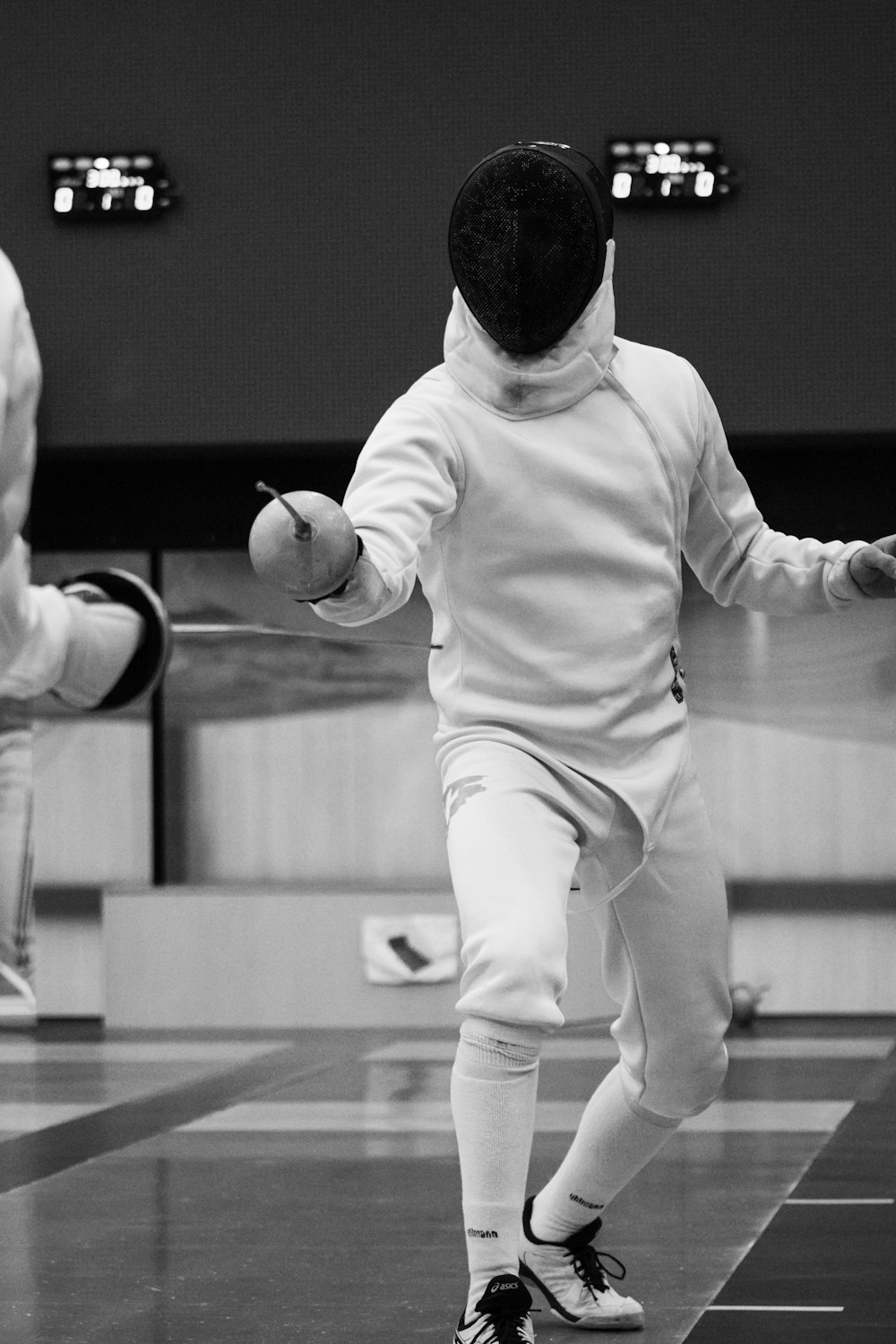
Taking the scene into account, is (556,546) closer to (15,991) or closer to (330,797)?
(15,991)

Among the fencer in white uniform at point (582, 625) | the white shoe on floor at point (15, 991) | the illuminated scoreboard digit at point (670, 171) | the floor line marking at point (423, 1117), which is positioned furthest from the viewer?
the illuminated scoreboard digit at point (670, 171)

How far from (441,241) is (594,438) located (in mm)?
4738

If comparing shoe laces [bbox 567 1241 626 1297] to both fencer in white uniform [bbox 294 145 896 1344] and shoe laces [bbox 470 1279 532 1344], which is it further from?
shoe laces [bbox 470 1279 532 1344]

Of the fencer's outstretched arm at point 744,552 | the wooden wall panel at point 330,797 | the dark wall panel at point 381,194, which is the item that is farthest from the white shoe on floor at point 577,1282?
the wooden wall panel at point 330,797

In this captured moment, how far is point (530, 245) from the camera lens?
101 inches

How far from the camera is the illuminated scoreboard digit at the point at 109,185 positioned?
715cm

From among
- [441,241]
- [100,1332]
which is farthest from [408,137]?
[100,1332]

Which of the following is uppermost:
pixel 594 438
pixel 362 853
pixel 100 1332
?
pixel 594 438

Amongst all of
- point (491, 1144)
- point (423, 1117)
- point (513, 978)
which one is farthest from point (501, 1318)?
point (423, 1117)

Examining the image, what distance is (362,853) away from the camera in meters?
8.53

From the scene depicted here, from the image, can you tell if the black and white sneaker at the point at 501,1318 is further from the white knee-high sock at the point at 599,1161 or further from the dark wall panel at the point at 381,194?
the dark wall panel at the point at 381,194

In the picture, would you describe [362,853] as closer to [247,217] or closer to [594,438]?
[247,217]

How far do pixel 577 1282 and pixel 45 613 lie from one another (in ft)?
5.14

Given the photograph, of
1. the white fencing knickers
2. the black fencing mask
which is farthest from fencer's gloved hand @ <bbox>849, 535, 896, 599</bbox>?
the black fencing mask
